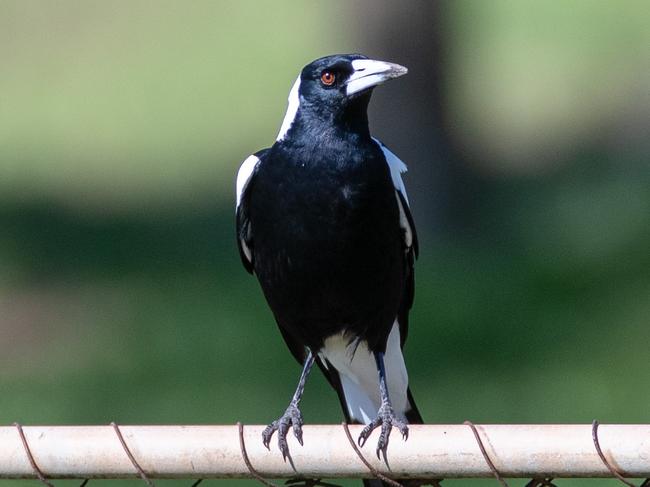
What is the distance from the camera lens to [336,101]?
382cm

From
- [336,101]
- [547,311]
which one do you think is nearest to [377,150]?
[336,101]

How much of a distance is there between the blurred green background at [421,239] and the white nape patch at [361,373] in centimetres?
112

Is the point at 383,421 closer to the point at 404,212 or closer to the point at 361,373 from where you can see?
the point at 404,212

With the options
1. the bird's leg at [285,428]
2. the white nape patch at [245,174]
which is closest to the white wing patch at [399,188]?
the white nape patch at [245,174]

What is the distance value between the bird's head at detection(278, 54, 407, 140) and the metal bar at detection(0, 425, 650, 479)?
1.52 meters

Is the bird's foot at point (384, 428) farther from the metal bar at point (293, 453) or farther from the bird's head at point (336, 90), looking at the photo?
the bird's head at point (336, 90)

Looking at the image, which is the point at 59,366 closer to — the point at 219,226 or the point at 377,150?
the point at 219,226

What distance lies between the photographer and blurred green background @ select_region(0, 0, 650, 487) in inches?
239

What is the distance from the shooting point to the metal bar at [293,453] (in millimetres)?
2262

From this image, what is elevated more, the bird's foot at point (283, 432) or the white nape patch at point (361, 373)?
the bird's foot at point (283, 432)

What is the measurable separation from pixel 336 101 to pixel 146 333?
3485 mm

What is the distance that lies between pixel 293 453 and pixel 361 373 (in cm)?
183

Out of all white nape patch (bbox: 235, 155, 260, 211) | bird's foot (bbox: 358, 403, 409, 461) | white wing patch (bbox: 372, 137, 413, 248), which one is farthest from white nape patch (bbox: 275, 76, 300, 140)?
bird's foot (bbox: 358, 403, 409, 461)

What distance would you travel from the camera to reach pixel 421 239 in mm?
8383
